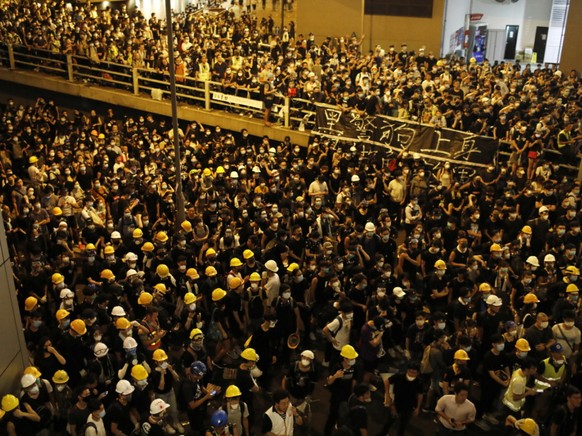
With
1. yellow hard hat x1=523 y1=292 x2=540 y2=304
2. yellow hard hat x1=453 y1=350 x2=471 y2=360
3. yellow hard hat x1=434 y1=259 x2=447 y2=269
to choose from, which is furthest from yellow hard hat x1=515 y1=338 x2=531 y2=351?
yellow hard hat x1=434 y1=259 x2=447 y2=269

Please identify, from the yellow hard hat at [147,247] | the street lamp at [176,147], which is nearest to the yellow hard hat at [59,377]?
the yellow hard hat at [147,247]

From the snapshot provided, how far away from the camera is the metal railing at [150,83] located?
20.3 meters

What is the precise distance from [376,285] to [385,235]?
1788 millimetres

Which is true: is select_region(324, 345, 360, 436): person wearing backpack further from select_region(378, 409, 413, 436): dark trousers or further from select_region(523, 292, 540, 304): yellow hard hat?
select_region(523, 292, 540, 304): yellow hard hat

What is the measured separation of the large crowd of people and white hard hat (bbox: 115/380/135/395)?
0.22 metres

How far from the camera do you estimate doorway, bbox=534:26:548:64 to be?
32.4 m

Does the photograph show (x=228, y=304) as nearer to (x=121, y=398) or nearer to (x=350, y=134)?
(x=121, y=398)

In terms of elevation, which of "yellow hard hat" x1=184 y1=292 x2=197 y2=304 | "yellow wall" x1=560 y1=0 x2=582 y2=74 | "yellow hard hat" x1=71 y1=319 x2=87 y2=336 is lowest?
"yellow hard hat" x1=184 y1=292 x2=197 y2=304

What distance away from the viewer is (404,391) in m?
8.75

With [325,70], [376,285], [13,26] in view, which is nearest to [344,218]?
[376,285]

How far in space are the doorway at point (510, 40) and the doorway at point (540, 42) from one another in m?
0.98

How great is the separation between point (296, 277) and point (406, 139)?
26.1 ft

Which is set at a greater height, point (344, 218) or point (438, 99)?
point (438, 99)

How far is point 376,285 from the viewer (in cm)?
1104
